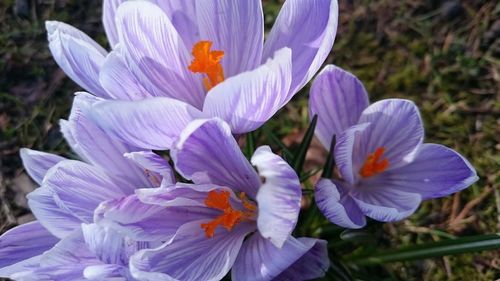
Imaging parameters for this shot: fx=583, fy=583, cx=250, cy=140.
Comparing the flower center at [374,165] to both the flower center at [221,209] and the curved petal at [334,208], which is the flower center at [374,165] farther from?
the flower center at [221,209]

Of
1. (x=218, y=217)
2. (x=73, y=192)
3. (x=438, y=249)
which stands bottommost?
(x=438, y=249)

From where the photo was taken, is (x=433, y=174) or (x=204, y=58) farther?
(x=433, y=174)

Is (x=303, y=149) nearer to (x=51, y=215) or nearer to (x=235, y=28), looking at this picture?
(x=235, y=28)

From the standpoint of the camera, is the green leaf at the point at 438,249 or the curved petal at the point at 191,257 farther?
the green leaf at the point at 438,249

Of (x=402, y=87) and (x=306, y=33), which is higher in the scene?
(x=306, y=33)

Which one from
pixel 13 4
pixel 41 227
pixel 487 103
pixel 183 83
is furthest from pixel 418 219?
pixel 13 4

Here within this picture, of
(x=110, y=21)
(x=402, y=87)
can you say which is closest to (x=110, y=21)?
(x=110, y=21)

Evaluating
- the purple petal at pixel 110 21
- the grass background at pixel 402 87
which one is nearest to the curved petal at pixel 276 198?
the purple petal at pixel 110 21

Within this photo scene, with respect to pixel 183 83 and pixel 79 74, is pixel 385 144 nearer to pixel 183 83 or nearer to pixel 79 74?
pixel 183 83
